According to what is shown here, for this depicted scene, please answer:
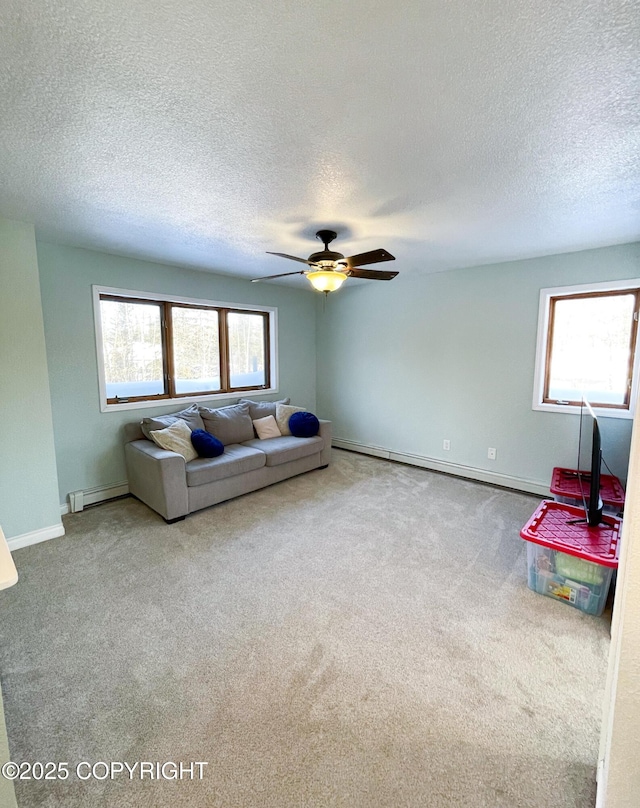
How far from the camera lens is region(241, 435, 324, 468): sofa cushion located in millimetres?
3969

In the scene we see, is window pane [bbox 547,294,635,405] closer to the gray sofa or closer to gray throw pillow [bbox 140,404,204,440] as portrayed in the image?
the gray sofa

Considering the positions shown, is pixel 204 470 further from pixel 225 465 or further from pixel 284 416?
pixel 284 416

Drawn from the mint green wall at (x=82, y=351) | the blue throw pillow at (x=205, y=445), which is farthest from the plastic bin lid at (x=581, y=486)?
the mint green wall at (x=82, y=351)

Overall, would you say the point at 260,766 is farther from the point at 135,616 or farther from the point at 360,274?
the point at 360,274

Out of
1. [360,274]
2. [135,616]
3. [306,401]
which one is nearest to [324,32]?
[360,274]

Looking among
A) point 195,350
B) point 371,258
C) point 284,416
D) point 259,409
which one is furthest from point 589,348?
point 195,350

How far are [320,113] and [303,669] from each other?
2.52 m

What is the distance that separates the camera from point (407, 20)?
107 centimetres

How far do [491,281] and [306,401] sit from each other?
3.14 metres

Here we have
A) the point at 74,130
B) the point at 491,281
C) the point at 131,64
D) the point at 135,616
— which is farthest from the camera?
the point at 491,281

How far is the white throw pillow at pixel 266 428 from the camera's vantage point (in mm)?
4461

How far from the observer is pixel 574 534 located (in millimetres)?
2266

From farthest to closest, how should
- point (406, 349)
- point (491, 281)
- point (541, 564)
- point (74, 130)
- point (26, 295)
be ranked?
1. point (406, 349)
2. point (491, 281)
3. point (26, 295)
4. point (541, 564)
5. point (74, 130)

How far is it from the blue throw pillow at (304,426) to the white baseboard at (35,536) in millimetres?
2520
